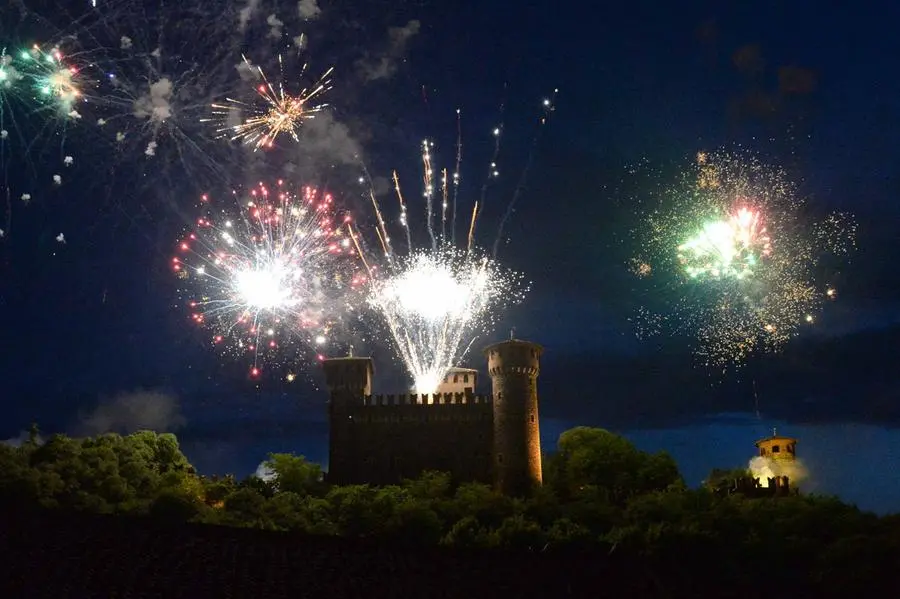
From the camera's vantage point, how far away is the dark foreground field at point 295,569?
110ft

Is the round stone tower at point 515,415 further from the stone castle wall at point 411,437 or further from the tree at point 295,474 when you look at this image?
the tree at point 295,474

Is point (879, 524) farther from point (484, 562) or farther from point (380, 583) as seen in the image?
point (380, 583)

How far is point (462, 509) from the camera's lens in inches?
2014

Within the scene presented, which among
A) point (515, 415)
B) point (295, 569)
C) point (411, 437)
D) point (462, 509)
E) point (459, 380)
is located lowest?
point (295, 569)

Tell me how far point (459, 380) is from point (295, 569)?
131 ft

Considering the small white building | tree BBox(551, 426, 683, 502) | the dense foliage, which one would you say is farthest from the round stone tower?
the small white building

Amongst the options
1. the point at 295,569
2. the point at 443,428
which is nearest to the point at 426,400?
the point at 443,428

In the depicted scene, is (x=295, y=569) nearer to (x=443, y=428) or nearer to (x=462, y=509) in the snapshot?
(x=462, y=509)

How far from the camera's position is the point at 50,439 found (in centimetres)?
5303

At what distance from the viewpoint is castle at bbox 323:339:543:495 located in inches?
2392

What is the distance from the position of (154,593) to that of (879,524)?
40.4 m

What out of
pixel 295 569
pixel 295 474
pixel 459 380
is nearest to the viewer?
pixel 295 569

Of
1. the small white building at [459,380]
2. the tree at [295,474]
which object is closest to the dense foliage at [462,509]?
the tree at [295,474]

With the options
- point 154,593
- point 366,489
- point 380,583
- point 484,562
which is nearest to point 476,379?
point 366,489
